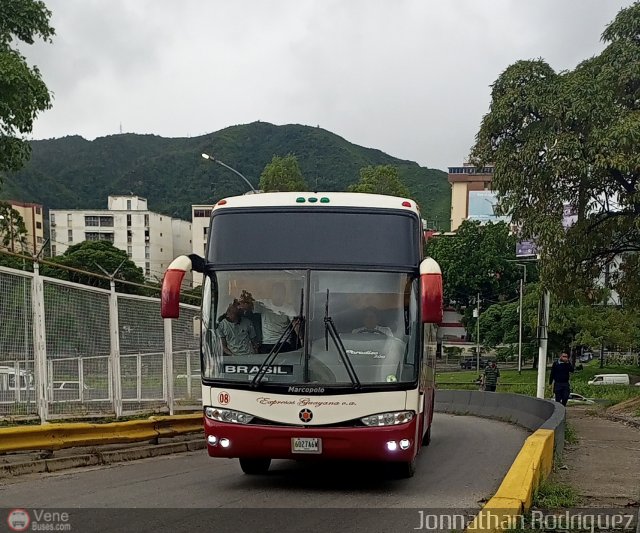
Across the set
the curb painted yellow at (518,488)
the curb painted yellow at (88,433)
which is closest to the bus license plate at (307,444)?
the curb painted yellow at (518,488)

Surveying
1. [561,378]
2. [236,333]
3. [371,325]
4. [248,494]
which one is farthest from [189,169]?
[248,494]

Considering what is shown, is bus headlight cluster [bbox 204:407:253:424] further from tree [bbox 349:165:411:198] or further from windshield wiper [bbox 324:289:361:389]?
tree [bbox 349:165:411:198]

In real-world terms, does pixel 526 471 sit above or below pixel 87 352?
below

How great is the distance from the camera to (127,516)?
23.3ft

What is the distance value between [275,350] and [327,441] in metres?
1.12

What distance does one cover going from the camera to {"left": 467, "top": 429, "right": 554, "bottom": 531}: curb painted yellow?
5.69 metres

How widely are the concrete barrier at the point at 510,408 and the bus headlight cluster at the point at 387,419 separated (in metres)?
3.07

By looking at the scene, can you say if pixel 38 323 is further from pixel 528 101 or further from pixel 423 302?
pixel 528 101

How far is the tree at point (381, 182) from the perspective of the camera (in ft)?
207

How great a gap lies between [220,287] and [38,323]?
341cm

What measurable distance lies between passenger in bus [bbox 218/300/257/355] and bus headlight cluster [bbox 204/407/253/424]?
0.64 metres

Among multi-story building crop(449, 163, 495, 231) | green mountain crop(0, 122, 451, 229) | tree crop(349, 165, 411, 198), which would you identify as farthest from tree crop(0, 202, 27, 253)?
green mountain crop(0, 122, 451, 229)

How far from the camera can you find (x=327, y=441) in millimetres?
8328

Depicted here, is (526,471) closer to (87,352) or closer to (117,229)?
(87,352)
